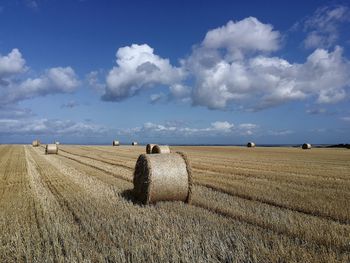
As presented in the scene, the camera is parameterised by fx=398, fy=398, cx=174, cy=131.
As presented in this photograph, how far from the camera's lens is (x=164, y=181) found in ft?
33.0

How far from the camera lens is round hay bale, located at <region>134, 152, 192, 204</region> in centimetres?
992

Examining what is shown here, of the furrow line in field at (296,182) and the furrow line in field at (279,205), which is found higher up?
the furrow line in field at (296,182)

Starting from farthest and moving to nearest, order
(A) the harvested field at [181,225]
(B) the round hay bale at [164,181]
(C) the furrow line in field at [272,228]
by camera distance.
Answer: (B) the round hay bale at [164,181] < (C) the furrow line in field at [272,228] < (A) the harvested field at [181,225]

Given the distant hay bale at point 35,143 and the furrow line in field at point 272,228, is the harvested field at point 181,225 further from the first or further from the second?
the distant hay bale at point 35,143

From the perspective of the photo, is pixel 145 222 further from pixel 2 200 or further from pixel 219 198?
pixel 2 200

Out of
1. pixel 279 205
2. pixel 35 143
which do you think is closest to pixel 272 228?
pixel 279 205

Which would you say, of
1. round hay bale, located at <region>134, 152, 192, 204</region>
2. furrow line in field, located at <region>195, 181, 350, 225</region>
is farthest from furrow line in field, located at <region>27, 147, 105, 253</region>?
furrow line in field, located at <region>195, 181, 350, 225</region>

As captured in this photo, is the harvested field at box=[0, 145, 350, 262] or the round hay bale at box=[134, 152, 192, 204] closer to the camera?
the harvested field at box=[0, 145, 350, 262]

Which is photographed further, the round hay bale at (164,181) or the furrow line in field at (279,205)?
the round hay bale at (164,181)

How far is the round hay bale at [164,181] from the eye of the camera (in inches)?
391

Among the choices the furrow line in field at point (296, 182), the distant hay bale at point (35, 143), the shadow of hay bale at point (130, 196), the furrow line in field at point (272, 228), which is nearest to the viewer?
the furrow line in field at point (272, 228)

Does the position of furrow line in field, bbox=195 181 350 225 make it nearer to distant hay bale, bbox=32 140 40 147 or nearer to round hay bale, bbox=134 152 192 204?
round hay bale, bbox=134 152 192 204

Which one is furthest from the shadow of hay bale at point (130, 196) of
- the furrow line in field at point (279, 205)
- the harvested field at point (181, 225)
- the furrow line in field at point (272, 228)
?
the furrow line in field at point (279, 205)

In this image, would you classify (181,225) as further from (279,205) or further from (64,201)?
(64,201)
